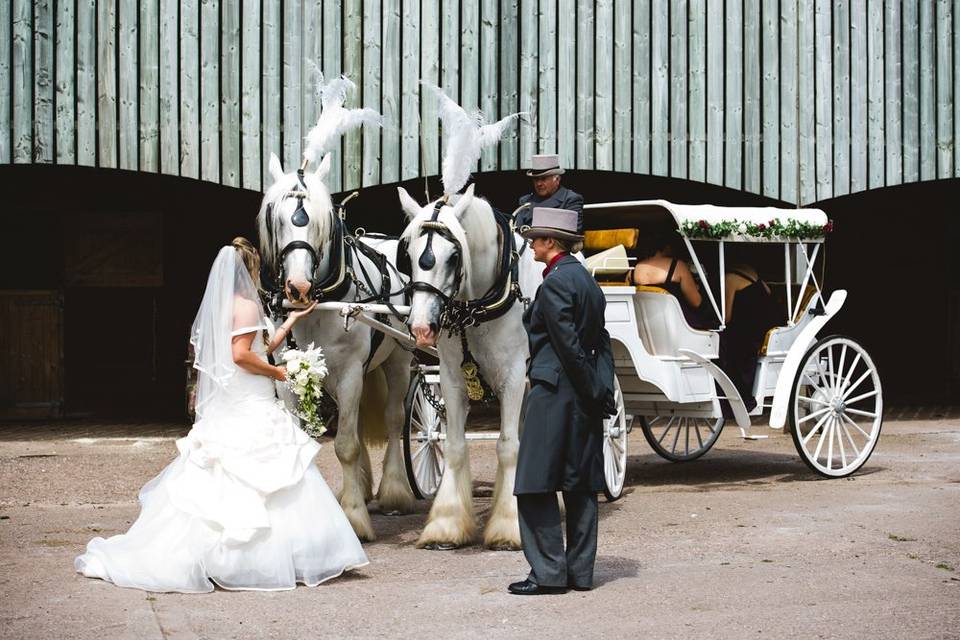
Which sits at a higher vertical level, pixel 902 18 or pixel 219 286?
pixel 902 18

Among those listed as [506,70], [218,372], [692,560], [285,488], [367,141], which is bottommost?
[692,560]

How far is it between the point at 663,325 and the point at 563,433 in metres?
3.45

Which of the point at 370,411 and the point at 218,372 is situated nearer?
the point at 218,372

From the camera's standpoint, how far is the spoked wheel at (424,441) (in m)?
9.12

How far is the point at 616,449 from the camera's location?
9.10m

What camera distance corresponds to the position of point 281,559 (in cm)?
634

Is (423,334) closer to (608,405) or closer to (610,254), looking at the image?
(608,405)

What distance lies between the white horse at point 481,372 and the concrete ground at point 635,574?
182 millimetres

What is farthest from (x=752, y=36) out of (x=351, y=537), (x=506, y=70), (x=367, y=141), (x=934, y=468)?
(x=351, y=537)

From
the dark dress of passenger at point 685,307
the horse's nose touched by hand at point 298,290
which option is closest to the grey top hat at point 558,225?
the horse's nose touched by hand at point 298,290

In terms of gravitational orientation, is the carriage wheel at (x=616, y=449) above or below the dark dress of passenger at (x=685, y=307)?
below

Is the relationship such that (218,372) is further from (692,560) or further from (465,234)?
(692,560)

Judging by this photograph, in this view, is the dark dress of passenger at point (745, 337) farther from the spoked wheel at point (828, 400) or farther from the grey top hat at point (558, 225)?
Answer: the grey top hat at point (558, 225)

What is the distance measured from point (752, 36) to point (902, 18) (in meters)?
1.82
